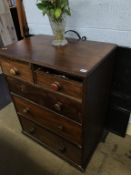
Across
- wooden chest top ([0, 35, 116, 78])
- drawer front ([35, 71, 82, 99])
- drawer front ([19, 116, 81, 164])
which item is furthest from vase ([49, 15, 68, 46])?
drawer front ([19, 116, 81, 164])

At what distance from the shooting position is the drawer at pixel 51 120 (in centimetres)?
104

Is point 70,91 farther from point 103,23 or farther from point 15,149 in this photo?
point 15,149

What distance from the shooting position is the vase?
108cm

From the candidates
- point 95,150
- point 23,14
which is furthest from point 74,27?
point 95,150

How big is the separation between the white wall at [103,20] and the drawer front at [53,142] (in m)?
0.88

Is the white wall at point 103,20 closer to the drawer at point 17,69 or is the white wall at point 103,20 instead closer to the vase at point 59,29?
the vase at point 59,29

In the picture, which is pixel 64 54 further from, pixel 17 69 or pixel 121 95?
pixel 121 95

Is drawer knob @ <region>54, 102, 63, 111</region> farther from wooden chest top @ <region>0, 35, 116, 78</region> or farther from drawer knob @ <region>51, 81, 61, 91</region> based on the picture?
wooden chest top @ <region>0, 35, 116, 78</region>

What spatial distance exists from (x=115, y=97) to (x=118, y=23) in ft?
2.01

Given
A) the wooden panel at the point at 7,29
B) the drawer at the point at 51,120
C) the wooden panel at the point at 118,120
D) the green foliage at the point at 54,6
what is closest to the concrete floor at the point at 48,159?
the wooden panel at the point at 118,120

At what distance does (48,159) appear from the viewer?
1378 millimetres

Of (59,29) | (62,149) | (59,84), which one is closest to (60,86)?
(59,84)

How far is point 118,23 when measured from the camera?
3.59ft

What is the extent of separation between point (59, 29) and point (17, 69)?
1.36 ft
